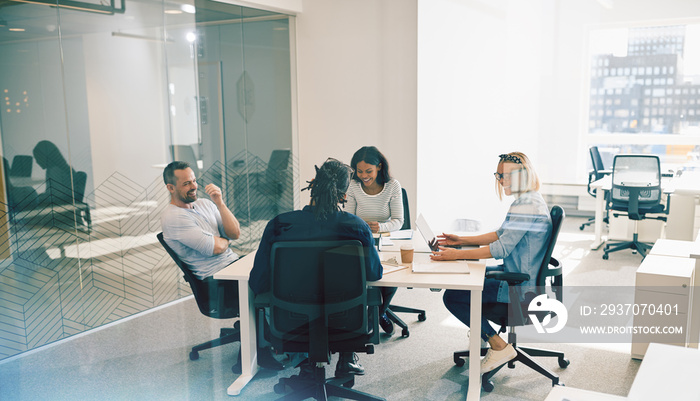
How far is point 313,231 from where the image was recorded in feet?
7.11

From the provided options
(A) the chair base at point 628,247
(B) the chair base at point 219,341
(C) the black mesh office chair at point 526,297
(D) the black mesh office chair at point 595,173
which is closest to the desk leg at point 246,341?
(B) the chair base at point 219,341

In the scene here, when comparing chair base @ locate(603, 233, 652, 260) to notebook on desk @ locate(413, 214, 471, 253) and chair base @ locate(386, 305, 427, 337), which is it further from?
notebook on desk @ locate(413, 214, 471, 253)

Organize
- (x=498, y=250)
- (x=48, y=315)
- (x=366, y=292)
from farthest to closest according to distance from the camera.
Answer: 1. (x=48, y=315)
2. (x=498, y=250)
3. (x=366, y=292)

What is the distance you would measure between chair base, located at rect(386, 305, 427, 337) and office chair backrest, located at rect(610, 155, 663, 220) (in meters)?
2.23

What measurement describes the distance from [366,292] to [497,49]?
1899 millimetres

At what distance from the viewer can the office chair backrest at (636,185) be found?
4.48 metres

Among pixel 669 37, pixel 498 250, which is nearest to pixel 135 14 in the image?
pixel 498 250

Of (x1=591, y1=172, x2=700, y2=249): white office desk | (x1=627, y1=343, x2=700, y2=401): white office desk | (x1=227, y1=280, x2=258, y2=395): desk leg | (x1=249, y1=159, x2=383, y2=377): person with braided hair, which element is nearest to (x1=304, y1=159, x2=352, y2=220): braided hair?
(x1=249, y1=159, x2=383, y2=377): person with braided hair

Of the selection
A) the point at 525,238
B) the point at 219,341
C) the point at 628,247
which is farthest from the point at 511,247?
the point at 628,247

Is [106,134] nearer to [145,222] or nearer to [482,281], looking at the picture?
[145,222]

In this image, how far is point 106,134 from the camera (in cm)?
324

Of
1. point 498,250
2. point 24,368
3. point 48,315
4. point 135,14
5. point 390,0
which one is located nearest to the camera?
point 498,250

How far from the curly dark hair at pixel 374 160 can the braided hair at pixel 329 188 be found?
2.93ft

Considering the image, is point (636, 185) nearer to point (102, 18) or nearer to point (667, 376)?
point (667, 376)
